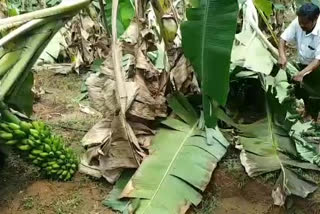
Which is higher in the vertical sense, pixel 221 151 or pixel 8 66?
pixel 8 66

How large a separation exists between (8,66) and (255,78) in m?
1.72

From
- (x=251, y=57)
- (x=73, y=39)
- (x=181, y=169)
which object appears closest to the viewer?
(x=181, y=169)

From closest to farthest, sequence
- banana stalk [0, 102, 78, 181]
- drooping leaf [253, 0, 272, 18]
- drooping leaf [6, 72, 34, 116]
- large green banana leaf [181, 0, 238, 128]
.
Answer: large green banana leaf [181, 0, 238, 128] → banana stalk [0, 102, 78, 181] → drooping leaf [6, 72, 34, 116] → drooping leaf [253, 0, 272, 18]

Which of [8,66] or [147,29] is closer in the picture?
[8,66]

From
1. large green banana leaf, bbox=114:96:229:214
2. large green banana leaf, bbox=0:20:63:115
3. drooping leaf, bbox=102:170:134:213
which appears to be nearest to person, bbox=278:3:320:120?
large green banana leaf, bbox=114:96:229:214

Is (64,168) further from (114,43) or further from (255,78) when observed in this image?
(255,78)

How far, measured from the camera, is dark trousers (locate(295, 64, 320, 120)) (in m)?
3.26

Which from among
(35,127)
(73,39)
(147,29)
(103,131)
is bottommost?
(73,39)

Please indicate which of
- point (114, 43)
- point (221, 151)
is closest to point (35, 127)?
point (114, 43)

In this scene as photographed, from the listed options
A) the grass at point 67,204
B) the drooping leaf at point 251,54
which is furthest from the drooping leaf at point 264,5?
the grass at point 67,204

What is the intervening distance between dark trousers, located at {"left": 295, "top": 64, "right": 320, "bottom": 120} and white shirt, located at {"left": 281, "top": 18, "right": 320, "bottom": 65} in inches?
7.4

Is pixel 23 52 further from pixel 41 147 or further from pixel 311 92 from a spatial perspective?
pixel 311 92

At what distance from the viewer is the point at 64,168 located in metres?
2.88

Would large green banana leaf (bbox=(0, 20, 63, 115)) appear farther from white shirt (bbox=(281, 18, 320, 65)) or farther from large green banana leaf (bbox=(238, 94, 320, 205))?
white shirt (bbox=(281, 18, 320, 65))
